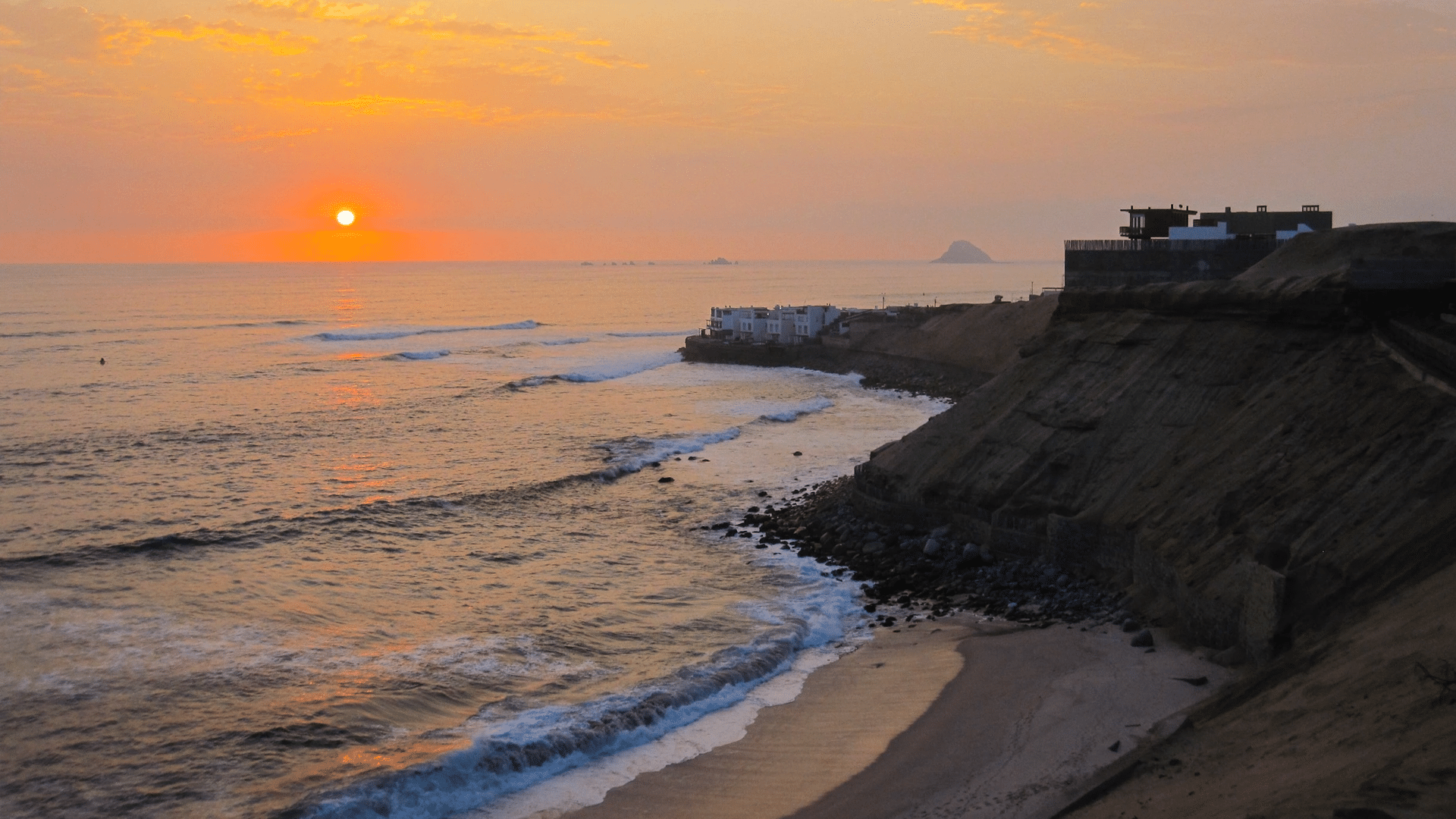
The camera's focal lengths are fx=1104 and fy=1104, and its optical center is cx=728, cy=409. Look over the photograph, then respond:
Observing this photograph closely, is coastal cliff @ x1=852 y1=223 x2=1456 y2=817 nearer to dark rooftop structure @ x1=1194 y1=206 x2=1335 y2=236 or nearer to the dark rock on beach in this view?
the dark rock on beach

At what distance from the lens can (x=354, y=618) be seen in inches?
974

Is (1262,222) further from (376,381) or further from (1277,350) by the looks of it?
(376,381)

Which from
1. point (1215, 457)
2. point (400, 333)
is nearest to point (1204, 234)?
point (1215, 457)

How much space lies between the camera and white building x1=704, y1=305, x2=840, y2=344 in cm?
8731

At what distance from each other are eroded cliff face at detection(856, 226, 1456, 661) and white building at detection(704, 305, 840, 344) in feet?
181

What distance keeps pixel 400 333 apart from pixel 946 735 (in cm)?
10734

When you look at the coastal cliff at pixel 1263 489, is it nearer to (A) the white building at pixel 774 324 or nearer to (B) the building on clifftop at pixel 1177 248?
(B) the building on clifftop at pixel 1177 248

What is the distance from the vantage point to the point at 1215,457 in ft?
75.4

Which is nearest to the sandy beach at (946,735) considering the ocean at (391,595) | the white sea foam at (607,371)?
the ocean at (391,595)

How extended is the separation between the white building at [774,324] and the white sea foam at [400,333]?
3735 centimetres

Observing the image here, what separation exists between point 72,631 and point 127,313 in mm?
125612

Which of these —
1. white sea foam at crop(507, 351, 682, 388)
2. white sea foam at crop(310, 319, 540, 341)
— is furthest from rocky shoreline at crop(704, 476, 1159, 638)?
white sea foam at crop(310, 319, 540, 341)

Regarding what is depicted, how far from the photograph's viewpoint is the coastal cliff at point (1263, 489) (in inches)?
500

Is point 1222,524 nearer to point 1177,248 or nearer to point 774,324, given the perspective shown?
point 1177,248
